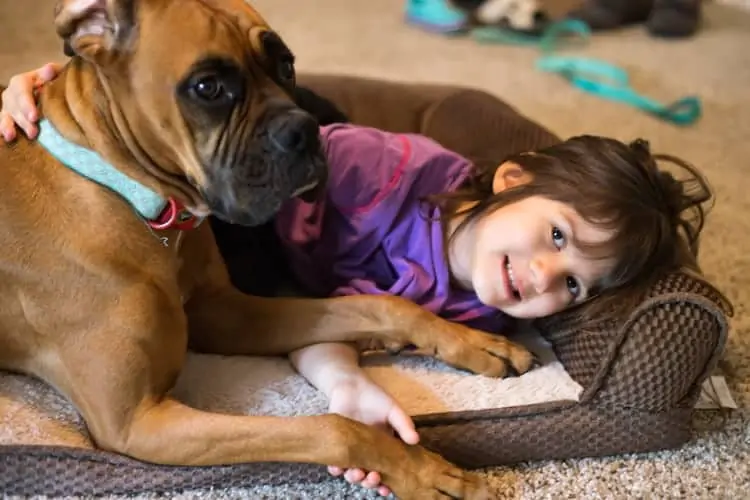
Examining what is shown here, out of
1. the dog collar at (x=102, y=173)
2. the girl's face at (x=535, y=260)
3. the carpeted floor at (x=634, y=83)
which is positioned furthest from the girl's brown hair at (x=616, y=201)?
the dog collar at (x=102, y=173)

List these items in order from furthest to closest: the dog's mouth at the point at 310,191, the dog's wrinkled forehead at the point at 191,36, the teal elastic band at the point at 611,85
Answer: the teal elastic band at the point at 611,85
the dog's mouth at the point at 310,191
the dog's wrinkled forehead at the point at 191,36

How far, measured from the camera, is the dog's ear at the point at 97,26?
1.29 metres

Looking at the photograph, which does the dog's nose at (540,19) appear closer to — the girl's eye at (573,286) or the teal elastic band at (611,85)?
the teal elastic band at (611,85)

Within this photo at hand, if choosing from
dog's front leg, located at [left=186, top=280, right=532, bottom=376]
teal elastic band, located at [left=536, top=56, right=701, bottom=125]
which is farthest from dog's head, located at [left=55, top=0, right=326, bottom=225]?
Result: teal elastic band, located at [left=536, top=56, right=701, bottom=125]

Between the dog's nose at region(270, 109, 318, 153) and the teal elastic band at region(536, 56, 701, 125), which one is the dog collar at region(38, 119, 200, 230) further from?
the teal elastic band at region(536, 56, 701, 125)

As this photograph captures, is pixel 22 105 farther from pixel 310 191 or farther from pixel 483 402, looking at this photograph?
pixel 483 402

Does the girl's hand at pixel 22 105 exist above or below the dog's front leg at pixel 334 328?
above

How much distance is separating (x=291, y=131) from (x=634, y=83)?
1933mm

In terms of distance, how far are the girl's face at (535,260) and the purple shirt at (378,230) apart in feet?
0.32

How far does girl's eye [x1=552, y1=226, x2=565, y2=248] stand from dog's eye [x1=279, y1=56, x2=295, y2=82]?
0.49 metres

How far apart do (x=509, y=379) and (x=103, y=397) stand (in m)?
0.63

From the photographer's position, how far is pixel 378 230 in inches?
68.5

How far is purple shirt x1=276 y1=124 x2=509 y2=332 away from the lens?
1720 millimetres

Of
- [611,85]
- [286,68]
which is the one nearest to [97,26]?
[286,68]
